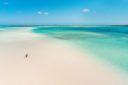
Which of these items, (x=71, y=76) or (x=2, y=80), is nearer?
(x=2, y=80)

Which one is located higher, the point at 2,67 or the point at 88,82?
the point at 2,67

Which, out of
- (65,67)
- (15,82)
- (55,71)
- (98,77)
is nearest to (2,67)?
(15,82)

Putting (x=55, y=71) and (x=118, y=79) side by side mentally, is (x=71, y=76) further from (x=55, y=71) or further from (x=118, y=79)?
(x=118, y=79)

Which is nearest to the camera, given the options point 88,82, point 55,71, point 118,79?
point 88,82

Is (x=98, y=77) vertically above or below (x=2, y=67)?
below

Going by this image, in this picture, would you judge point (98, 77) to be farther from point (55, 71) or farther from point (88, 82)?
point (55, 71)

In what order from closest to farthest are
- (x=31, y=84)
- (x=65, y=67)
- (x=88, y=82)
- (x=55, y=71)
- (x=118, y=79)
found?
1. (x=31, y=84)
2. (x=88, y=82)
3. (x=118, y=79)
4. (x=55, y=71)
5. (x=65, y=67)

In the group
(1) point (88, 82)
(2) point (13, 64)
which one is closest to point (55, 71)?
(1) point (88, 82)

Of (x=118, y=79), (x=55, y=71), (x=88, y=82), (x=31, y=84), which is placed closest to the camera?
(x=31, y=84)

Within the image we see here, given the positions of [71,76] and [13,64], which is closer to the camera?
[71,76]
